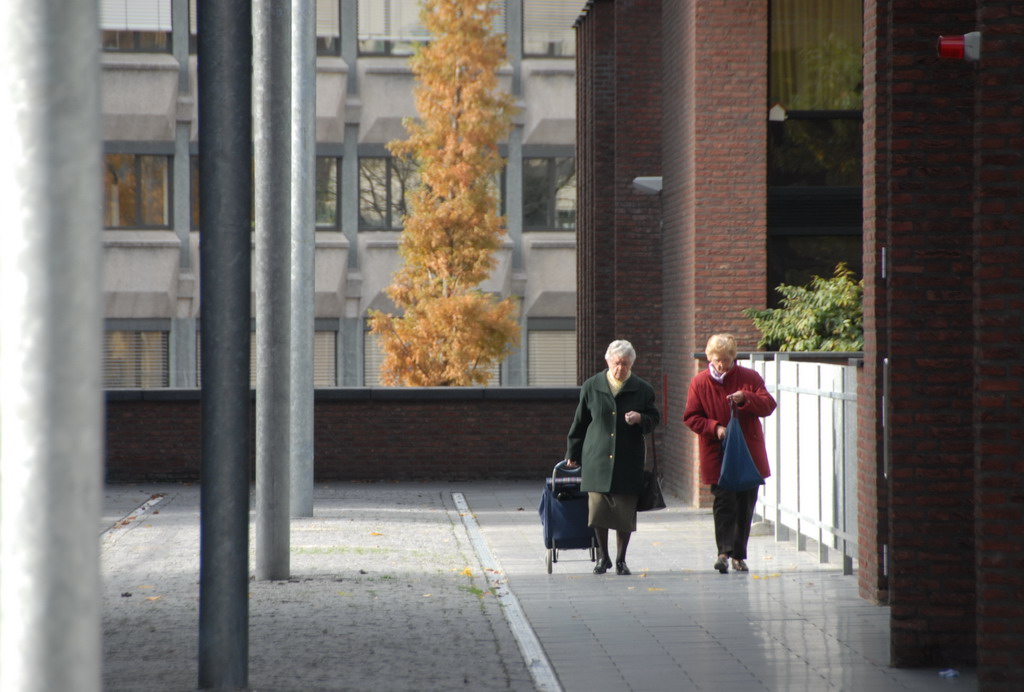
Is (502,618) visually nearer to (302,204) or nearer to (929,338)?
(929,338)

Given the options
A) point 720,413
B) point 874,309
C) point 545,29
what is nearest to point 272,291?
point 720,413

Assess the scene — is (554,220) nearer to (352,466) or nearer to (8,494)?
(352,466)

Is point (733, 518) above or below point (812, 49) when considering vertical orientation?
below

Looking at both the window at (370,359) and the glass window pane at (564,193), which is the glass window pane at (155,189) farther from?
the glass window pane at (564,193)

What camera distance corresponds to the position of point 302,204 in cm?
1487

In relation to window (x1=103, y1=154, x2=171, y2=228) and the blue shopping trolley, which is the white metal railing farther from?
window (x1=103, y1=154, x2=171, y2=228)

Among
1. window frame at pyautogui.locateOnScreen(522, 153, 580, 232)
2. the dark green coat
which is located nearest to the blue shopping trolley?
the dark green coat

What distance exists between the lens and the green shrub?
15773mm

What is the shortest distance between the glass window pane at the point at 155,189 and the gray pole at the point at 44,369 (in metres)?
Result: 32.7

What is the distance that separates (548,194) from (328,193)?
498 cm

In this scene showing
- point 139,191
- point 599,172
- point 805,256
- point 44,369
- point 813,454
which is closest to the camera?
point 44,369

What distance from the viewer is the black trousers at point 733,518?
11594mm

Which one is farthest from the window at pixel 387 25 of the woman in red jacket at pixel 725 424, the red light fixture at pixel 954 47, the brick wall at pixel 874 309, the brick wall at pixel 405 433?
the red light fixture at pixel 954 47

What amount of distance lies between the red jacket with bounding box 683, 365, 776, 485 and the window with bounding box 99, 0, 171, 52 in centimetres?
2506
